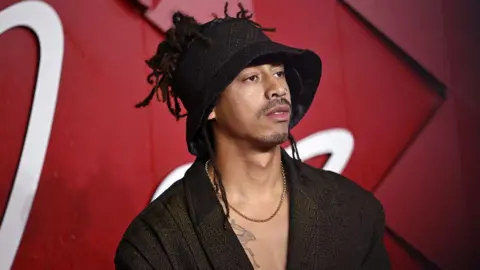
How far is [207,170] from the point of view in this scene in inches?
56.4

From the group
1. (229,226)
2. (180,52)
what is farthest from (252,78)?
(229,226)

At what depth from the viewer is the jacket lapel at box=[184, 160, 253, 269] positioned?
1269mm

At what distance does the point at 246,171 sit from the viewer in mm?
1394

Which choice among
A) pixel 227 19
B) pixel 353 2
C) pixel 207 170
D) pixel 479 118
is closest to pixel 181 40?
pixel 227 19

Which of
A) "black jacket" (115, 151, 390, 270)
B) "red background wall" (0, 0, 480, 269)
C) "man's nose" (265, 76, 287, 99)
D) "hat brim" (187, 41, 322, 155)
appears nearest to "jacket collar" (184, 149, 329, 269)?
"black jacket" (115, 151, 390, 270)

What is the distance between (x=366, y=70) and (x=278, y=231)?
92 centimetres

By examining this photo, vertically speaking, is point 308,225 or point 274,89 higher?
point 274,89

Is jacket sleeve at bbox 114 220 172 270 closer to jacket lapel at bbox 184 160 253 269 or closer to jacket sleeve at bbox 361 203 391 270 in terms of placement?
jacket lapel at bbox 184 160 253 269

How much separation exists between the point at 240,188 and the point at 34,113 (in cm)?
67

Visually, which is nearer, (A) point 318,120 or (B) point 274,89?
(B) point 274,89

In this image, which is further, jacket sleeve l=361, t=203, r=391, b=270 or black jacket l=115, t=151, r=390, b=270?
jacket sleeve l=361, t=203, r=391, b=270

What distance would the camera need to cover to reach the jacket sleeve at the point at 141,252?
4.14ft

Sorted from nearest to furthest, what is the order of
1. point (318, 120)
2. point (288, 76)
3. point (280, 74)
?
point (280, 74), point (288, 76), point (318, 120)

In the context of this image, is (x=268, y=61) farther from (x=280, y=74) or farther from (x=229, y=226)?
(x=229, y=226)
